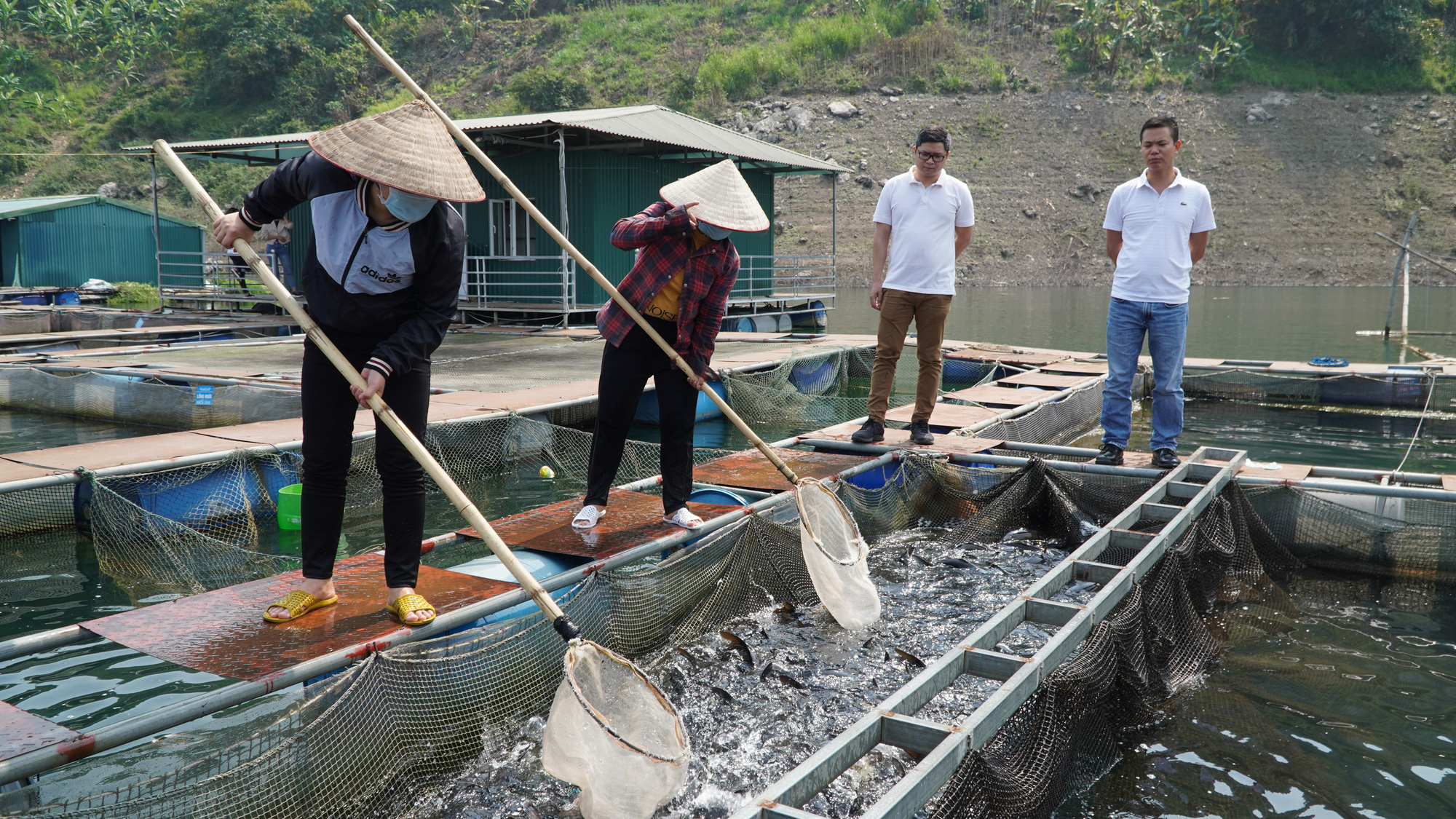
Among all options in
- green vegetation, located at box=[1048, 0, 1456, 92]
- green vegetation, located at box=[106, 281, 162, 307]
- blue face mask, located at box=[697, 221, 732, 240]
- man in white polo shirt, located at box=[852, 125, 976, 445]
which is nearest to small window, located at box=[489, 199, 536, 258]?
green vegetation, located at box=[106, 281, 162, 307]

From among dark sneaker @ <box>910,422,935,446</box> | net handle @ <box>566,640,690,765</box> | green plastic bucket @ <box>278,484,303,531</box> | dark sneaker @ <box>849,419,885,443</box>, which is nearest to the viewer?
net handle @ <box>566,640,690,765</box>

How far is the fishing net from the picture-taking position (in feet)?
8.72

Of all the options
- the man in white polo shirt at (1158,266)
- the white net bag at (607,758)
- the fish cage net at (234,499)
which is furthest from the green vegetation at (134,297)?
the white net bag at (607,758)

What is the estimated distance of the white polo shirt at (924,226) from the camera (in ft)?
19.5

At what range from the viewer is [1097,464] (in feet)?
19.6

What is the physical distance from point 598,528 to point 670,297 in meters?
1.09

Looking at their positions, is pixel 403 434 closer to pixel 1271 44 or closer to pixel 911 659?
pixel 911 659

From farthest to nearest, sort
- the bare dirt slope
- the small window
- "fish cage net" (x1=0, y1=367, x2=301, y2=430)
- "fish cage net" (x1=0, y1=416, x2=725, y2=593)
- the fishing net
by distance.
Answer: the bare dirt slope
the small window
"fish cage net" (x1=0, y1=367, x2=301, y2=430)
"fish cage net" (x1=0, y1=416, x2=725, y2=593)
the fishing net

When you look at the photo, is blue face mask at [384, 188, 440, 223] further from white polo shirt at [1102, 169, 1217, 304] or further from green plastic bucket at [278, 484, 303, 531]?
white polo shirt at [1102, 169, 1217, 304]

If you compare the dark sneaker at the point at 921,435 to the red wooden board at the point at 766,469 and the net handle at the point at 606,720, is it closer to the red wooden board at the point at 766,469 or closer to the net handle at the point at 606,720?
the red wooden board at the point at 766,469

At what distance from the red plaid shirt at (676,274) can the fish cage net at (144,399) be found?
4847 millimetres

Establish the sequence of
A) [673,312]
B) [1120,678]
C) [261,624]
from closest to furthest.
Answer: [261,624] < [1120,678] < [673,312]

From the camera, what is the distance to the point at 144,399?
9031mm

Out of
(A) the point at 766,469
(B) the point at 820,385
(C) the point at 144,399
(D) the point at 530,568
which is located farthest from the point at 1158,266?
(C) the point at 144,399
